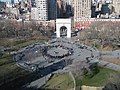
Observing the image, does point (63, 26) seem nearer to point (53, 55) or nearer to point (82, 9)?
point (82, 9)

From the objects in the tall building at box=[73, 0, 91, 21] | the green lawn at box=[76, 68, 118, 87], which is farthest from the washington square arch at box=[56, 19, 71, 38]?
the green lawn at box=[76, 68, 118, 87]

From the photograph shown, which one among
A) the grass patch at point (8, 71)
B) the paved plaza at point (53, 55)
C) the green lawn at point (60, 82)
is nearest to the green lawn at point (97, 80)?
the green lawn at point (60, 82)

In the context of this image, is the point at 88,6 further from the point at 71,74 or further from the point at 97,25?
the point at 71,74

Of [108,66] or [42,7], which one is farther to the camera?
[42,7]

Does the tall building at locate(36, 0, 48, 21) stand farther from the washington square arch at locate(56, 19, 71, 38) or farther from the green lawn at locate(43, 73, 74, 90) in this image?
the green lawn at locate(43, 73, 74, 90)

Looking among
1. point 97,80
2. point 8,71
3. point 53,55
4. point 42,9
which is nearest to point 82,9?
point 42,9

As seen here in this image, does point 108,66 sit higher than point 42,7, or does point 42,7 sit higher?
point 42,7

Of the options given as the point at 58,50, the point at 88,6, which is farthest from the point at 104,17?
the point at 58,50
